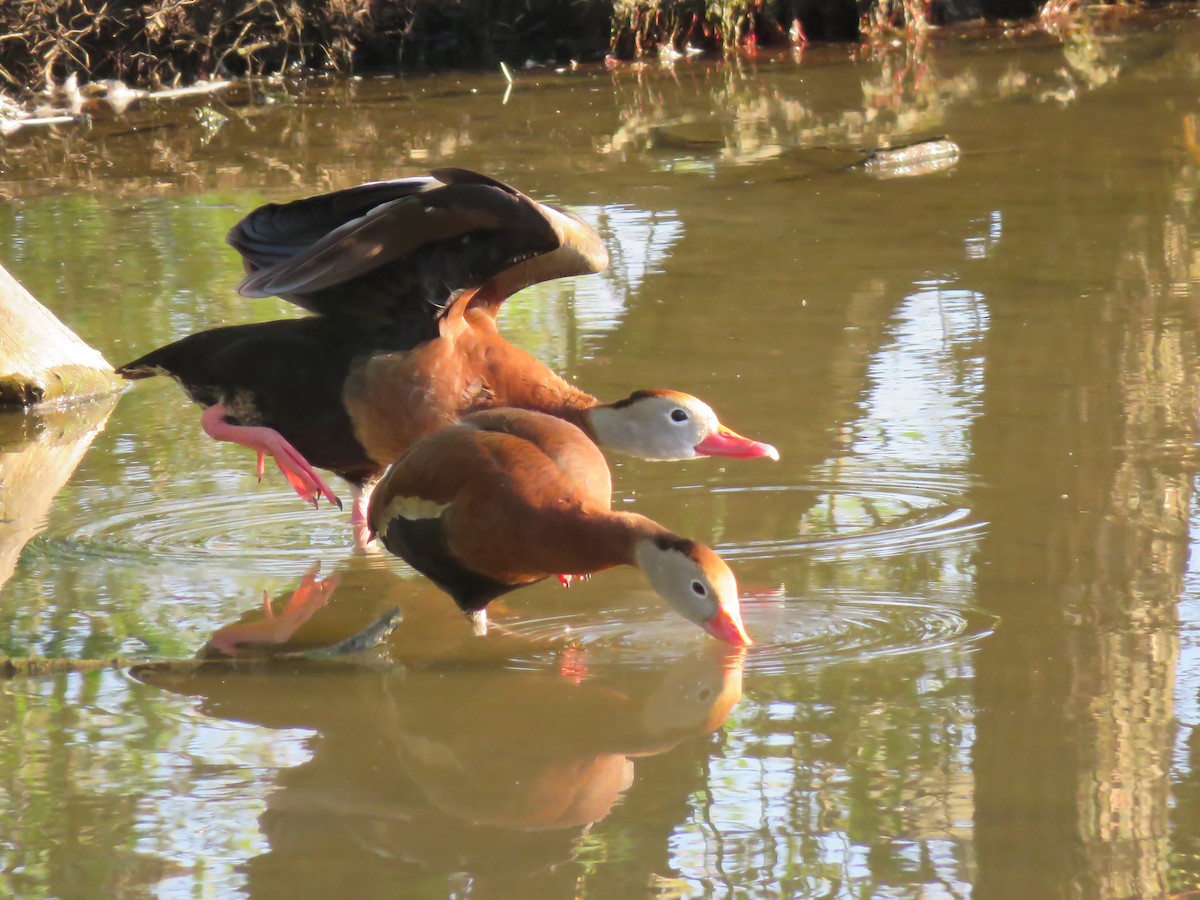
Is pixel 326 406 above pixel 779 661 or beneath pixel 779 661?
above

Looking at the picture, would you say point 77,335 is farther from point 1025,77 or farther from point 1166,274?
point 1025,77

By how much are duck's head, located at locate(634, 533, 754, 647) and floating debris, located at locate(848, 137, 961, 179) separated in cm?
585

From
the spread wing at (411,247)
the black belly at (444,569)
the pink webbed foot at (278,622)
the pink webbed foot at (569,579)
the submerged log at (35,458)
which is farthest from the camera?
the submerged log at (35,458)

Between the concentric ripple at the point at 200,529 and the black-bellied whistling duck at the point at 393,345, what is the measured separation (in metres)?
0.13

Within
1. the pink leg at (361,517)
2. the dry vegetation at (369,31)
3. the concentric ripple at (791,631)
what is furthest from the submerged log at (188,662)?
the dry vegetation at (369,31)

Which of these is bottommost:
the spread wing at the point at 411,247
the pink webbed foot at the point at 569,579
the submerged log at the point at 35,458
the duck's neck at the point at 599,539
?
the pink webbed foot at the point at 569,579

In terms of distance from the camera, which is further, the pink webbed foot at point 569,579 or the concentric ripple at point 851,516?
the concentric ripple at point 851,516

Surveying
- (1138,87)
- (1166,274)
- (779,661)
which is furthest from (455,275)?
(1138,87)

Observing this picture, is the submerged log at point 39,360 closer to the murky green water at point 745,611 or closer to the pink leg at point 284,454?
the murky green water at point 745,611

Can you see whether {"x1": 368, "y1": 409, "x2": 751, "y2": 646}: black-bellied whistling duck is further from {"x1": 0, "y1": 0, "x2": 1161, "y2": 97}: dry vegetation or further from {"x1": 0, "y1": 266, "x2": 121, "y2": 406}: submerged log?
{"x1": 0, "y1": 0, "x2": 1161, "y2": 97}: dry vegetation

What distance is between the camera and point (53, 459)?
5.36 m

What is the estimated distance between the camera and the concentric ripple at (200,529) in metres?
4.48

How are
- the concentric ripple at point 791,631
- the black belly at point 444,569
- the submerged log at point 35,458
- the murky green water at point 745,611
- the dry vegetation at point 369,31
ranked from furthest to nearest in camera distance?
the dry vegetation at point 369,31, the submerged log at point 35,458, the black belly at point 444,569, the concentric ripple at point 791,631, the murky green water at point 745,611

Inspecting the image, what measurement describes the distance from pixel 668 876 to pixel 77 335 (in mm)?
4454
